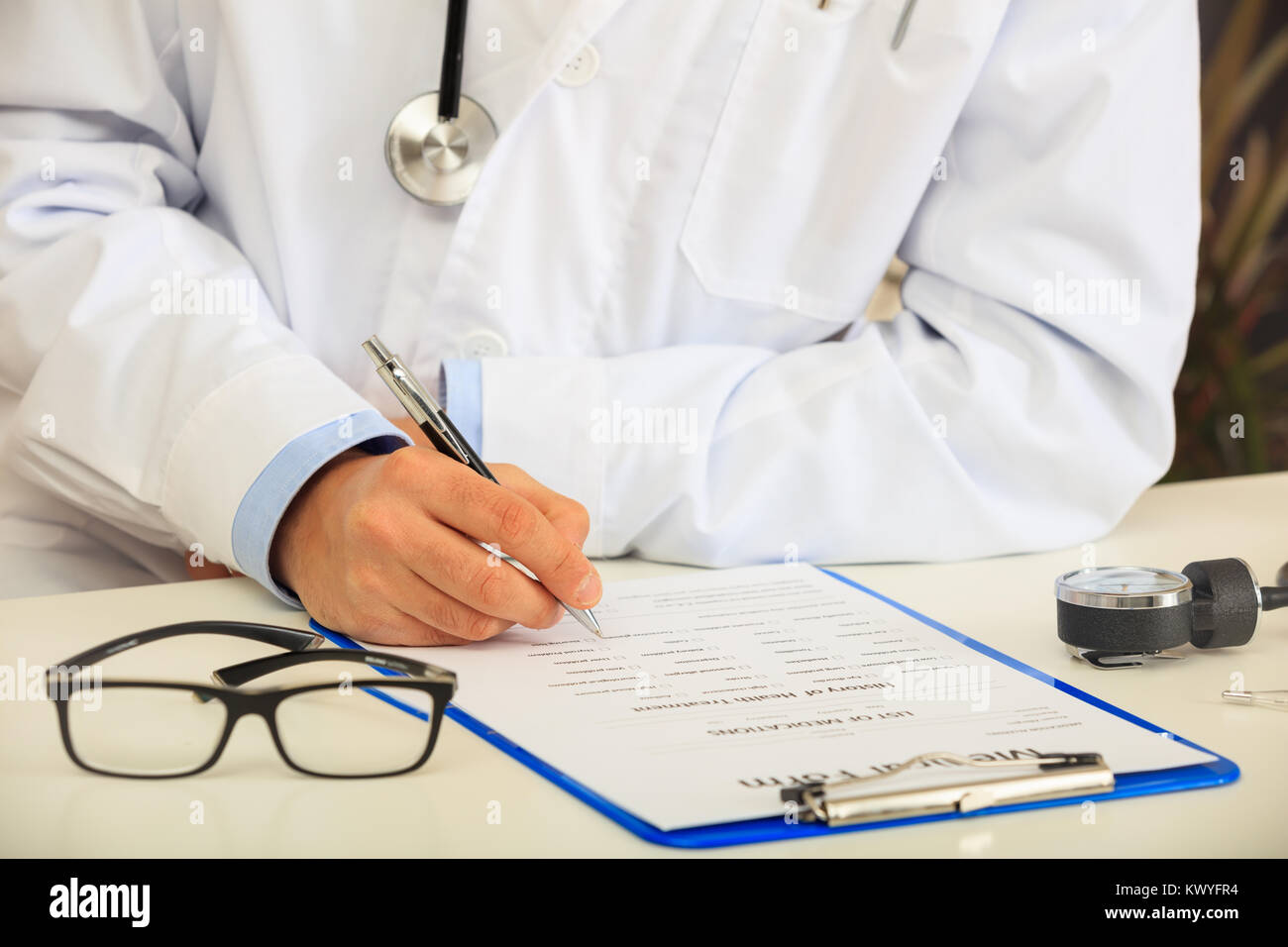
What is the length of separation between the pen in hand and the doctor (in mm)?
96

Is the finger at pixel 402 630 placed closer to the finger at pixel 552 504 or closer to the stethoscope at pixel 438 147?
the finger at pixel 552 504

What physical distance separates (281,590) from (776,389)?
40 cm

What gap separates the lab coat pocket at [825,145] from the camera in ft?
3.01

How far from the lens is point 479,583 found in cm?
62

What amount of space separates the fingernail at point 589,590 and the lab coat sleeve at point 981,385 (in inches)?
8.1

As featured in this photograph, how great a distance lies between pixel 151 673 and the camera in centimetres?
59

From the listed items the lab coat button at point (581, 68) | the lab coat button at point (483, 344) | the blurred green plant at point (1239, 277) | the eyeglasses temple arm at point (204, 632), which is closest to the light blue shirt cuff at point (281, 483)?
the eyeglasses temple arm at point (204, 632)

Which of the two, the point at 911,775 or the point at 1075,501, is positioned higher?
the point at 1075,501

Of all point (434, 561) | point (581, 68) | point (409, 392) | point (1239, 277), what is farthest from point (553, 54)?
point (1239, 277)

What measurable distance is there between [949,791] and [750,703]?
0.13 m

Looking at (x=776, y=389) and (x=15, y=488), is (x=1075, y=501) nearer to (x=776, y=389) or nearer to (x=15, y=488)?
(x=776, y=389)

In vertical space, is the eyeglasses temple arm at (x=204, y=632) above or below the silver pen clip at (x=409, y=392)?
below

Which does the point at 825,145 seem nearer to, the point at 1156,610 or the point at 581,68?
the point at 581,68
